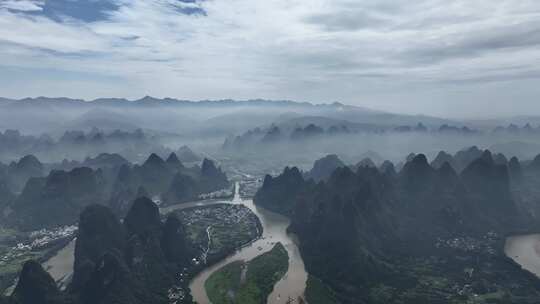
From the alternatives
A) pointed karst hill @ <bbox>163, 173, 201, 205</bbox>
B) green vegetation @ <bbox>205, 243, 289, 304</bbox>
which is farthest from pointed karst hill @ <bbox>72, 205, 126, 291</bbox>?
pointed karst hill @ <bbox>163, 173, 201, 205</bbox>

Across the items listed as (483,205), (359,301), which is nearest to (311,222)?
(359,301)

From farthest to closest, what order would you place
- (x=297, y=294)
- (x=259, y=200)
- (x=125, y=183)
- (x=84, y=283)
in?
1. (x=125, y=183)
2. (x=259, y=200)
3. (x=297, y=294)
4. (x=84, y=283)

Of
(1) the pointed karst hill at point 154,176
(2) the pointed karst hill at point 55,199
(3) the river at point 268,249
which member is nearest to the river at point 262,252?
(3) the river at point 268,249

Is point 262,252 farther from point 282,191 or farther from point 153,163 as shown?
point 153,163

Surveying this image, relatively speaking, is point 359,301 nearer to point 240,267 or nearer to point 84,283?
point 240,267

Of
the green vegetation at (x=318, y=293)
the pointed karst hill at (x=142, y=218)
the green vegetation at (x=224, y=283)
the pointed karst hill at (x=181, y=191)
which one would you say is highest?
the pointed karst hill at (x=142, y=218)

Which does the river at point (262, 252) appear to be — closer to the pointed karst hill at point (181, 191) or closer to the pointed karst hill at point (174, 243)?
the pointed karst hill at point (174, 243)

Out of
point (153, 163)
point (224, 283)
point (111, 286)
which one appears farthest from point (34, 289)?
point (153, 163)
